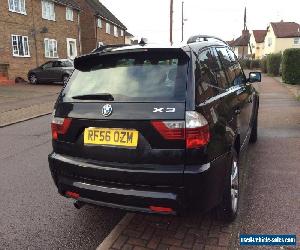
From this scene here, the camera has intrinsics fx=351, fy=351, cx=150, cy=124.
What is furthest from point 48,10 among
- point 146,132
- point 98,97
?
point 146,132

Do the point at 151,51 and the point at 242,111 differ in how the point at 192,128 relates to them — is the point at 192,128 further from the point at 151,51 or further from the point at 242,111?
the point at 242,111

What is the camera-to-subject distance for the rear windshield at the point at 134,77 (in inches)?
120

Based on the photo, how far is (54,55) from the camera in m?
29.5

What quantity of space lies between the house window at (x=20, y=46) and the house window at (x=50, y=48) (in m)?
2.65

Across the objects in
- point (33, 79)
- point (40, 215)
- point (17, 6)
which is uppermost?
point (17, 6)

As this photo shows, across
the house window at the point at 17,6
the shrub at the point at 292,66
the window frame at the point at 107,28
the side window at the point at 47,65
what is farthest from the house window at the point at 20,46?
the shrub at the point at 292,66

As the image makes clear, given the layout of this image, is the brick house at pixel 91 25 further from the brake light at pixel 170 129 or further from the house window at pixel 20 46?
the brake light at pixel 170 129

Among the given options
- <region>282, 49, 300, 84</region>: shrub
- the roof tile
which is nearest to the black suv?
<region>282, 49, 300, 84</region>: shrub

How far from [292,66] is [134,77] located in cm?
1909

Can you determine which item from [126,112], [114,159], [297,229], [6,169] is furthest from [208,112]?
[6,169]

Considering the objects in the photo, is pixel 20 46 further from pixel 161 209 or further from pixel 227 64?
pixel 161 209

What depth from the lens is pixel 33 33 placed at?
2602 centimetres

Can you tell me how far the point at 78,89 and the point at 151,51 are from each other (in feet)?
2.71

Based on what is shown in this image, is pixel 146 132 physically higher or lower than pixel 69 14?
A: lower
